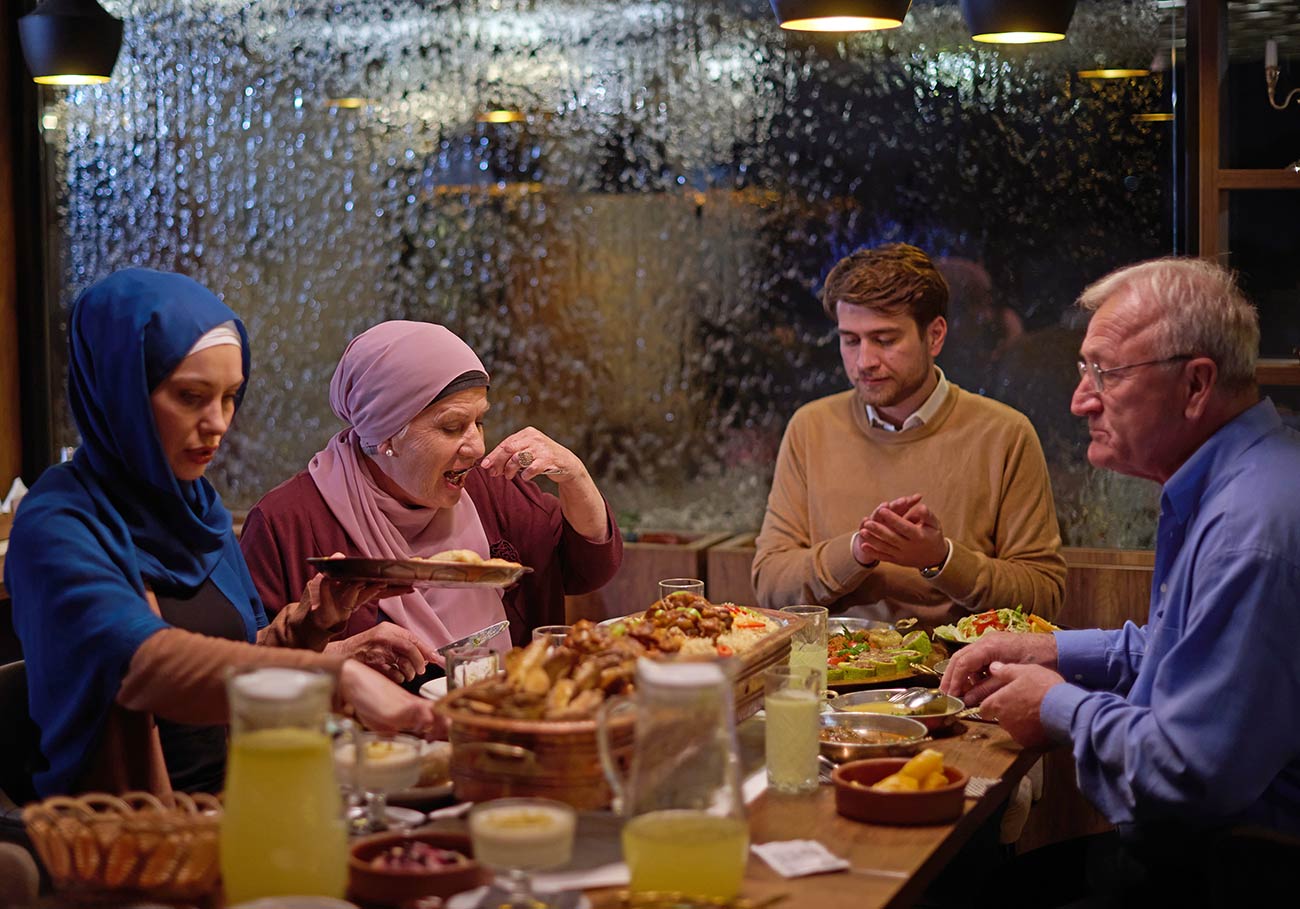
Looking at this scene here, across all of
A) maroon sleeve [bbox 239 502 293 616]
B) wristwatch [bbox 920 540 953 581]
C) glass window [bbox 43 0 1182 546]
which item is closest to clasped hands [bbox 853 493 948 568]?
wristwatch [bbox 920 540 953 581]

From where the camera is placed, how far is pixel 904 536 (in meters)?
3.30

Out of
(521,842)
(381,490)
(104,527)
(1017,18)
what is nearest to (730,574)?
(381,490)

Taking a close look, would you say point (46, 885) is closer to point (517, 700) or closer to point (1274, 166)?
point (517, 700)

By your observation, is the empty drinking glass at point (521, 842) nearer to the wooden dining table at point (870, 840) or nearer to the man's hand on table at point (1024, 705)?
the wooden dining table at point (870, 840)

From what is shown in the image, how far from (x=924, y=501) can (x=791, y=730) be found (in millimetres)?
1745

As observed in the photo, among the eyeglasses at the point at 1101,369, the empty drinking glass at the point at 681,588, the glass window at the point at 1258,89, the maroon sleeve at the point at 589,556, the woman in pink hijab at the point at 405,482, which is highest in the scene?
the glass window at the point at 1258,89

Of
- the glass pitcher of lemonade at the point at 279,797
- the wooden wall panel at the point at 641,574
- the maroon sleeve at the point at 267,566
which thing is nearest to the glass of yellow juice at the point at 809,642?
the maroon sleeve at the point at 267,566

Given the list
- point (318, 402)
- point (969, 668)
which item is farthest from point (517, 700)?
point (318, 402)

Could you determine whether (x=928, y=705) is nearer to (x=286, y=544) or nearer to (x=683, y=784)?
(x=683, y=784)

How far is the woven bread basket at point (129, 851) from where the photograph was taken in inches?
63.1

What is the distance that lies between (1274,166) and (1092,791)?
269cm

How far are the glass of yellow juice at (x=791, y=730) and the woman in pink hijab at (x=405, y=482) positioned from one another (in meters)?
1.04

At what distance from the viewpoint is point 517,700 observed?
1906 mm

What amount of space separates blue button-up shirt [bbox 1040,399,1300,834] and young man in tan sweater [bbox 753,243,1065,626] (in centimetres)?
117
